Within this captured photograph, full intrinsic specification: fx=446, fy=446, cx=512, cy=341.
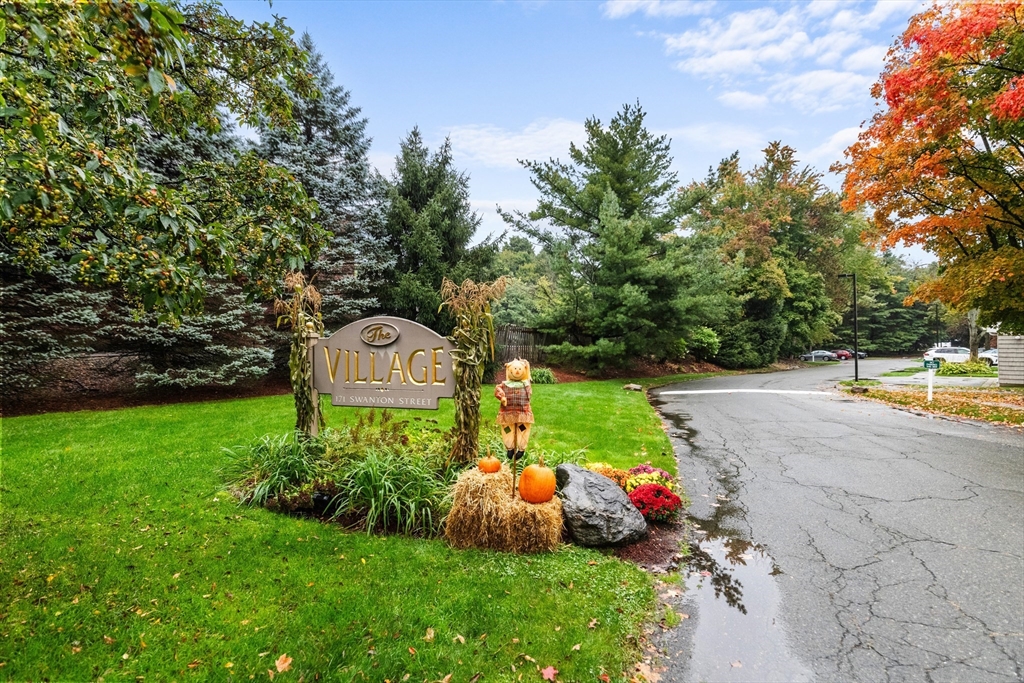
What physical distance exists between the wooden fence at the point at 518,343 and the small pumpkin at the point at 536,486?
967 cm

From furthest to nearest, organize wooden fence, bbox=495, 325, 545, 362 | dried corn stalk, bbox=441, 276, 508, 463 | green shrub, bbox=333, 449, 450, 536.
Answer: wooden fence, bbox=495, 325, 545, 362
dried corn stalk, bbox=441, 276, 508, 463
green shrub, bbox=333, 449, 450, 536

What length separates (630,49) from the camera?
6961 mm

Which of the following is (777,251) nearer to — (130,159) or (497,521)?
(497,521)

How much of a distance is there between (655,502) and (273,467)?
3556 millimetres

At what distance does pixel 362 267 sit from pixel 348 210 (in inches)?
65.6

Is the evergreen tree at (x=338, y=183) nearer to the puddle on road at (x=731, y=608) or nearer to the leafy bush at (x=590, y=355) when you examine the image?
the leafy bush at (x=590, y=355)

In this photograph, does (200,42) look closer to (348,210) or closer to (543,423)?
(543,423)

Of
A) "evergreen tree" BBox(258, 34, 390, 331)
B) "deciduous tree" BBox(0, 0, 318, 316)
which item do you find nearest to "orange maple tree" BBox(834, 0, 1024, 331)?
"deciduous tree" BBox(0, 0, 318, 316)

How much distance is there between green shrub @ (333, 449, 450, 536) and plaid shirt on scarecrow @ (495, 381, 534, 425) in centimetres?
80

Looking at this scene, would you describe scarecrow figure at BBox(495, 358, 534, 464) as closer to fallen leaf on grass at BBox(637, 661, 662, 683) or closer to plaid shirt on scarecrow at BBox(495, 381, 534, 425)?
plaid shirt on scarecrow at BBox(495, 381, 534, 425)

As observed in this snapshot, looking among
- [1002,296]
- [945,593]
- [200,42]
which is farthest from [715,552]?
[1002,296]

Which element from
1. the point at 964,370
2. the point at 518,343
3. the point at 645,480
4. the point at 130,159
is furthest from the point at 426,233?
the point at 964,370

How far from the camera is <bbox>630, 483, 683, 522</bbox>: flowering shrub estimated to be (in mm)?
3943

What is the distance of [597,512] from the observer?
348cm
